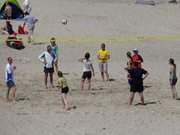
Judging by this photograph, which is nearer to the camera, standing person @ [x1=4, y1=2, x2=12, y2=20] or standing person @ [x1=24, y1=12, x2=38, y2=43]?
standing person @ [x1=24, y1=12, x2=38, y2=43]

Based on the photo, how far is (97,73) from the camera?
89.4 feet

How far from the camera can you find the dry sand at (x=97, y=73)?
775 inches

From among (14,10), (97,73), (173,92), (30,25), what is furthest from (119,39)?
(173,92)

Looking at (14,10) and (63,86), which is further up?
(14,10)

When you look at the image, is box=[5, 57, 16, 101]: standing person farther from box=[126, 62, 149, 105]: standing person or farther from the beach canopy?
the beach canopy

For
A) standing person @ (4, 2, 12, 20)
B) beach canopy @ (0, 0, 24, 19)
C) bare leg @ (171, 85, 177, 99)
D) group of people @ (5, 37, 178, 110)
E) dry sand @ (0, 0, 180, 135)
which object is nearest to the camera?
dry sand @ (0, 0, 180, 135)

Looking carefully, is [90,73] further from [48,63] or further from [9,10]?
[9,10]

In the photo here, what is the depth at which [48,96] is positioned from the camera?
915 inches

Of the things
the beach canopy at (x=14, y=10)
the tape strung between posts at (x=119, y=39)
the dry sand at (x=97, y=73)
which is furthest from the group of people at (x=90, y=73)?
the beach canopy at (x=14, y=10)

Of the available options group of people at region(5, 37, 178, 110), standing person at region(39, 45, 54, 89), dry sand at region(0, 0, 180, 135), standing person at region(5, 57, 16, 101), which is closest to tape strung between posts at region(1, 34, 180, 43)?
dry sand at region(0, 0, 180, 135)

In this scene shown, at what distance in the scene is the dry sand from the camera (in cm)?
1969

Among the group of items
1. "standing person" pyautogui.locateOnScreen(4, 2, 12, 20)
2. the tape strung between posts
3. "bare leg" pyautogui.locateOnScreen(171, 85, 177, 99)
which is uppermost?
"standing person" pyautogui.locateOnScreen(4, 2, 12, 20)

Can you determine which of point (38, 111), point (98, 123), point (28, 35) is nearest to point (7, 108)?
point (38, 111)

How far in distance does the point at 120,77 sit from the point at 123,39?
601cm
